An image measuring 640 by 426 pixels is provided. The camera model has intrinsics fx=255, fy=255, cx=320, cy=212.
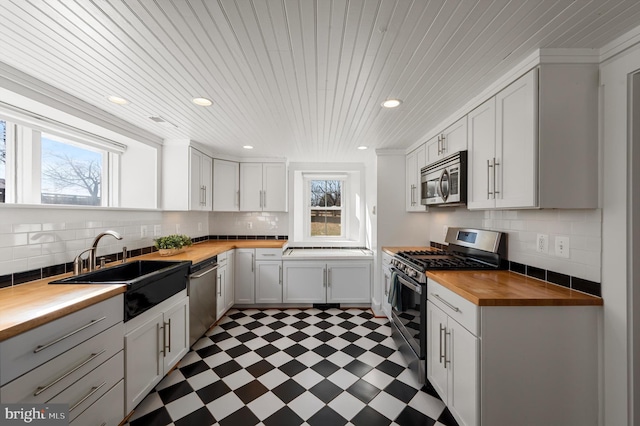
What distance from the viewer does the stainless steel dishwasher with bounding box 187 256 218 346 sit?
2.46m

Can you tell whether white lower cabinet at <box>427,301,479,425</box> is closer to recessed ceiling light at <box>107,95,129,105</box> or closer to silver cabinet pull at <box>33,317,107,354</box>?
silver cabinet pull at <box>33,317,107,354</box>

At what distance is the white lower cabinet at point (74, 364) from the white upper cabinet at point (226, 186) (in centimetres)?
239

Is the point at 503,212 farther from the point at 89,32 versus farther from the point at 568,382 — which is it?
the point at 89,32

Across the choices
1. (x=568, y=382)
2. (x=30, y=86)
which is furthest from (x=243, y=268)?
(x=568, y=382)

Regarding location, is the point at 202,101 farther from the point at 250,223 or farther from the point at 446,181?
the point at 250,223

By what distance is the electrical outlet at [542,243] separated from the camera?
5.67 feet

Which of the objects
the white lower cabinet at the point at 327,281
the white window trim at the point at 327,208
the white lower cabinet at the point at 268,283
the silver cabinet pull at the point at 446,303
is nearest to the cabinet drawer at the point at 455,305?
the silver cabinet pull at the point at 446,303

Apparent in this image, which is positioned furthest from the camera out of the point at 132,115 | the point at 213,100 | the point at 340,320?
the point at 340,320

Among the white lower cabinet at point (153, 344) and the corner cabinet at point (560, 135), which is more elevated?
the corner cabinet at point (560, 135)

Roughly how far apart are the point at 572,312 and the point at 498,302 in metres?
0.41

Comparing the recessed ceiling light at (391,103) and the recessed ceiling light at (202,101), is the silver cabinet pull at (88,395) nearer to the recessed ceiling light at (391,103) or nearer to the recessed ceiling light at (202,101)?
the recessed ceiling light at (202,101)

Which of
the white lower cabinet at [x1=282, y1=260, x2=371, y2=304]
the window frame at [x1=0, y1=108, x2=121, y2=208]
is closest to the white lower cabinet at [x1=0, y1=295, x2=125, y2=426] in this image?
the window frame at [x1=0, y1=108, x2=121, y2=208]

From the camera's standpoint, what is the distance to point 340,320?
3254mm

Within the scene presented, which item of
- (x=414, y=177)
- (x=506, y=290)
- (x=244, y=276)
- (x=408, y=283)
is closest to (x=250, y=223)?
(x=244, y=276)
